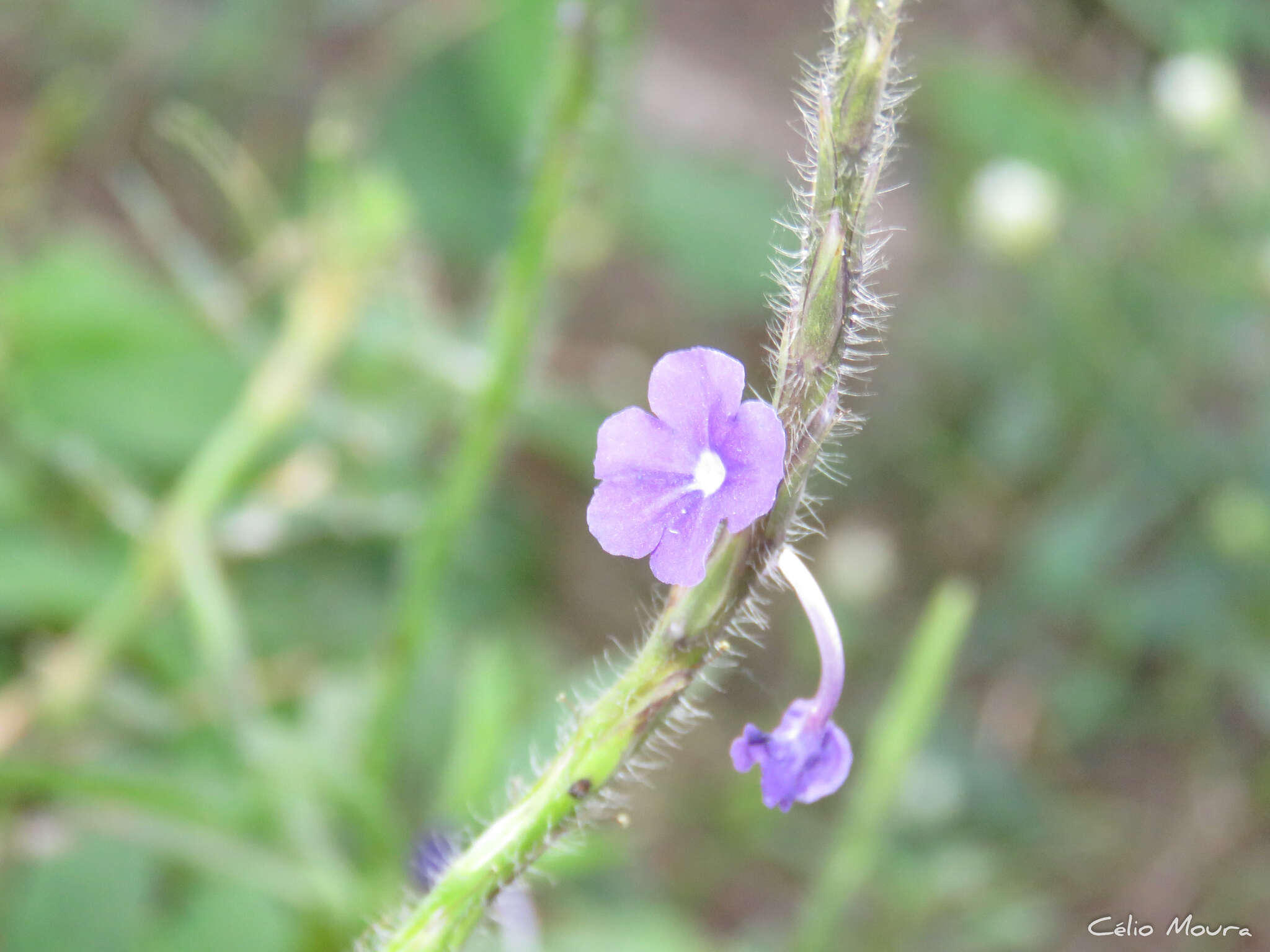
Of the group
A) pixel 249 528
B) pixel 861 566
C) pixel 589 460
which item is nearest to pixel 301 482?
pixel 249 528

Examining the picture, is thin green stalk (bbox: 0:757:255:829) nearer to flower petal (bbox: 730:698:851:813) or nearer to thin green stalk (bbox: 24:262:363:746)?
thin green stalk (bbox: 24:262:363:746)

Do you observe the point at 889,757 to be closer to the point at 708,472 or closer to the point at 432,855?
the point at 432,855

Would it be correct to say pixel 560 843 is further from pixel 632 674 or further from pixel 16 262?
pixel 16 262

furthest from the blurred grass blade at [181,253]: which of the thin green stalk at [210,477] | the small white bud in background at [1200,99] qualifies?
the small white bud in background at [1200,99]

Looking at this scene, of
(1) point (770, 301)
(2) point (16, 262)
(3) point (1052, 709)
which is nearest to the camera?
(1) point (770, 301)

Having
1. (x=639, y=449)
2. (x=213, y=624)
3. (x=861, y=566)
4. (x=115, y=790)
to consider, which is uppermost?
(x=861, y=566)

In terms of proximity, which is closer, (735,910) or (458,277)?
(735,910)

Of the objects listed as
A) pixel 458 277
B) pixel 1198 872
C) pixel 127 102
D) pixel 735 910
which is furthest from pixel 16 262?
pixel 1198 872
